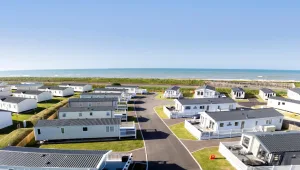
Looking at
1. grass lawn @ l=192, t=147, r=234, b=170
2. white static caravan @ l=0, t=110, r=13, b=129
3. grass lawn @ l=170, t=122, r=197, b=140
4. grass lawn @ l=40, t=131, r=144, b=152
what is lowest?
grass lawn @ l=192, t=147, r=234, b=170

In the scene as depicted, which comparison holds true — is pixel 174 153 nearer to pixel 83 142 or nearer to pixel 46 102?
pixel 83 142

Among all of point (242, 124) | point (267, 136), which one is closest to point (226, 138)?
point (242, 124)

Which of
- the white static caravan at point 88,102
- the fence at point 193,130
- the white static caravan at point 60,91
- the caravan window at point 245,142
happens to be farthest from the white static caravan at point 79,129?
the white static caravan at point 60,91

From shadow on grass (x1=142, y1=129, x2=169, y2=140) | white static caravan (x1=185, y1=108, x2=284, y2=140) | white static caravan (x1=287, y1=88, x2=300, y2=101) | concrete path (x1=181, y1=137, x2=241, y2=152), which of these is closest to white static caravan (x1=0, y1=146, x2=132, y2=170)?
shadow on grass (x1=142, y1=129, x2=169, y2=140)

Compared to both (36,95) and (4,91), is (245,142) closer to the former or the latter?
(36,95)

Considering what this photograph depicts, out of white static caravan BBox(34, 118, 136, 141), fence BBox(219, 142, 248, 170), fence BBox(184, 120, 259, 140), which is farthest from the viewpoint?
fence BBox(184, 120, 259, 140)

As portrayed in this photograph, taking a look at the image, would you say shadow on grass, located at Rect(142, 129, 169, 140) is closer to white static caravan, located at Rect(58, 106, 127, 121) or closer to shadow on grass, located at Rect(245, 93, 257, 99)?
white static caravan, located at Rect(58, 106, 127, 121)
